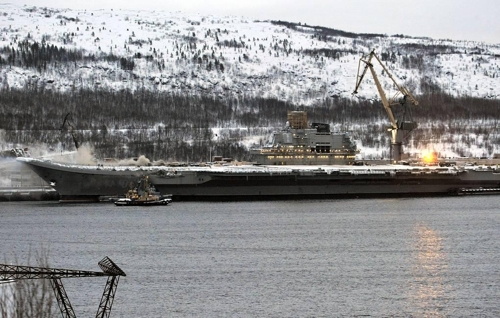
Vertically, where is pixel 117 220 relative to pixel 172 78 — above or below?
below

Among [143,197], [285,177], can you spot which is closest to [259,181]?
[285,177]

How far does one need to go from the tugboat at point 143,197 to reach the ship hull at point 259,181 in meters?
1.08

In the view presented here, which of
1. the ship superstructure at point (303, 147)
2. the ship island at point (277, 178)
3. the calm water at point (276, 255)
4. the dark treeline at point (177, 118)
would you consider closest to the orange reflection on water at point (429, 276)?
the calm water at point (276, 255)

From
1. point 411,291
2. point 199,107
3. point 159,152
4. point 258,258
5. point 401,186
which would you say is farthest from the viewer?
point 199,107

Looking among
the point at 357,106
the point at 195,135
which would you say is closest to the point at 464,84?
the point at 357,106

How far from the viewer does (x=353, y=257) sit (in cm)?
3856

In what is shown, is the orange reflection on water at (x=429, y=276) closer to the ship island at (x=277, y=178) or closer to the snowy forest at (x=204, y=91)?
the ship island at (x=277, y=178)

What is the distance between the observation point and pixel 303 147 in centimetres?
7138

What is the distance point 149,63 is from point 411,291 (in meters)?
137

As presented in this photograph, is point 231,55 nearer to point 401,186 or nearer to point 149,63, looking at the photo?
point 149,63

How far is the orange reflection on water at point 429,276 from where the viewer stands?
3047 cm

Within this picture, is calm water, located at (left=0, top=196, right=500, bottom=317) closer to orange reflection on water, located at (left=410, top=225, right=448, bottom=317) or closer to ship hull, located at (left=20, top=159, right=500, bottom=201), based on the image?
orange reflection on water, located at (left=410, top=225, right=448, bottom=317)

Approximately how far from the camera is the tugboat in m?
60.5

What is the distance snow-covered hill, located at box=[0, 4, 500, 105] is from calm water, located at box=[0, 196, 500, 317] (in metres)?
94.7
